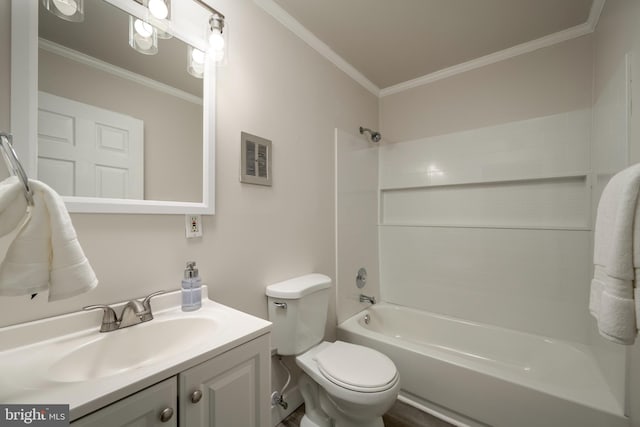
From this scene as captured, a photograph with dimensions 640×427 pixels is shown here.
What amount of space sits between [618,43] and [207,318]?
2240 mm

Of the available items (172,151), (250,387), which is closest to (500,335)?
(250,387)

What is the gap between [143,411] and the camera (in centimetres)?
60

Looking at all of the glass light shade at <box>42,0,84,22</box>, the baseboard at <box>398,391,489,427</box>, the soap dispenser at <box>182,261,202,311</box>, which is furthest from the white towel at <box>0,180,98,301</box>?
the baseboard at <box>398,391,489,427</box>

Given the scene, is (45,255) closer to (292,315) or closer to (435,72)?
(292,315)

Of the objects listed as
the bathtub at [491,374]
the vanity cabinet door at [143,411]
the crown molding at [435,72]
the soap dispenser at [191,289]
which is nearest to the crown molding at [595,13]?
the crown molding at [435,72]

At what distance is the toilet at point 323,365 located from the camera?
1176 mm

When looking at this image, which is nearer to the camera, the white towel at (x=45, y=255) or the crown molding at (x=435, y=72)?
the white towel at (x=45, y=255)

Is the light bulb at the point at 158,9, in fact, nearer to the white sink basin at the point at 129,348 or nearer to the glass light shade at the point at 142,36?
the glass light shade at the point at 142,36

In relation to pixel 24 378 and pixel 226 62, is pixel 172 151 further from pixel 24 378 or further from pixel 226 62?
pixel 24 378

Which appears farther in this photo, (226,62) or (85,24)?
(226,62)

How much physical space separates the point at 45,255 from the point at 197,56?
3.23 feet

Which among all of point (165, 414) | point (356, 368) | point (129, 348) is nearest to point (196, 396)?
point (165, 414)

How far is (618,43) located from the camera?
1226mm

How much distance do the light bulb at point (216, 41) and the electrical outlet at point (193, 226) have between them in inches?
30.0
